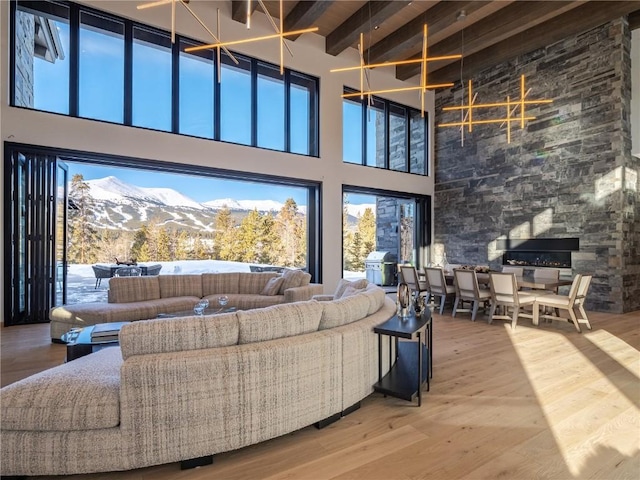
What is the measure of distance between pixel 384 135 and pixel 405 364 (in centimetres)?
Answer: 731

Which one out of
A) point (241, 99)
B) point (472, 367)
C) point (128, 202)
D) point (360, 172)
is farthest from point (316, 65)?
point (472, 367)

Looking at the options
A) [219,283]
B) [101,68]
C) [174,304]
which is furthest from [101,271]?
[101,68]

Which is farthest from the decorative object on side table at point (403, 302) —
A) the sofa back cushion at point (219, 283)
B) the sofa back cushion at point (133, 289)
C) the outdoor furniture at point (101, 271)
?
the outdoor furniture at point (101, 271)

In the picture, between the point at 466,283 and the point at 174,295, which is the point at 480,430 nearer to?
the point at 466,283

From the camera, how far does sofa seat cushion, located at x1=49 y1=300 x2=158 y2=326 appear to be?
14.0 ft

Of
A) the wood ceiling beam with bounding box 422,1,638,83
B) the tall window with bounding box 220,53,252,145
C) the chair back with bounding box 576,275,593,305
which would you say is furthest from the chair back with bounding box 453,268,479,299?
the wood ceiling beam with bounding box 422,1,638,83

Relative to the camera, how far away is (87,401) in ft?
5.85

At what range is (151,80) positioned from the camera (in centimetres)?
641

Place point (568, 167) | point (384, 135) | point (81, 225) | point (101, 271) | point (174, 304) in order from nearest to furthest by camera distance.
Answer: point (174, 304) → point (568, 167) → point (81, 225) → point (101, 271) → point (384, 135)

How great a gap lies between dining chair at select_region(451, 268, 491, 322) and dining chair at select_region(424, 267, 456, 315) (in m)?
0.20

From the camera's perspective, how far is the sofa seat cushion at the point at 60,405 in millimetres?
1723

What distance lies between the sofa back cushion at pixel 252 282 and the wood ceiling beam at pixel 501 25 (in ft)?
21.2

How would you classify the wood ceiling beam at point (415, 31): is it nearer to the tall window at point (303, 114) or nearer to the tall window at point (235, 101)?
the tall window at point (303, 114)

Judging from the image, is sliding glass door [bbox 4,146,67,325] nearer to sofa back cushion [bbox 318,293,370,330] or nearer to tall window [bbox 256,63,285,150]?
tall window [bbox 256,63,285,150]
